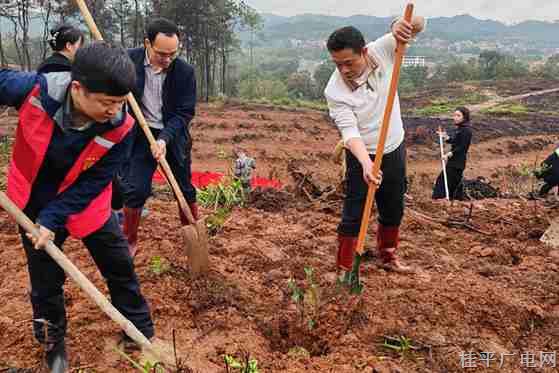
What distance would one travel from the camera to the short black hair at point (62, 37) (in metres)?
3.31

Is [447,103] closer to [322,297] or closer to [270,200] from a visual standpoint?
[270,200]

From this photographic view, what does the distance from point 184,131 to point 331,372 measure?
5.88 feet

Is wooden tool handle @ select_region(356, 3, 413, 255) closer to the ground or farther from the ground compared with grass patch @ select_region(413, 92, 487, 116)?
farther from the ground

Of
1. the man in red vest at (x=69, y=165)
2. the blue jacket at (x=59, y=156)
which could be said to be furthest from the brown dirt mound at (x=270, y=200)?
the blue jacket at (x=59, y=156)

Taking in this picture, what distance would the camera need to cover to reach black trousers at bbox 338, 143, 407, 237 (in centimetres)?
300

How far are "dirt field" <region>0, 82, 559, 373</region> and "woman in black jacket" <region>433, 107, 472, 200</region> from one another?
4.61 ft

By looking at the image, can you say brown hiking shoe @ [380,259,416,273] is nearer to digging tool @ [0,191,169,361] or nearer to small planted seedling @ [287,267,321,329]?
small planted seedling @ [287,267,321,329]

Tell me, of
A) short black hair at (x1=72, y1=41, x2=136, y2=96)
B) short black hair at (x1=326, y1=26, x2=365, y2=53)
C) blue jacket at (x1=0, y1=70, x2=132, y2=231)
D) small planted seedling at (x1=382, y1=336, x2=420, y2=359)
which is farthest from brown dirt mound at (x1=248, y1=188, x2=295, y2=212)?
short black hair at (x1=72, y1=41, x2=136, y2=96)

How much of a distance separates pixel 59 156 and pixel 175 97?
1.37 m

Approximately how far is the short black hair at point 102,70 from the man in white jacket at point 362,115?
1288 mm

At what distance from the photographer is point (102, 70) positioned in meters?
1.63

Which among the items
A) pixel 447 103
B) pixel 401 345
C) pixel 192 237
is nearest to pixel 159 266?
pixel 192 237

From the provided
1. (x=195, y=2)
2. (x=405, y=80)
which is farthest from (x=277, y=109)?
(x=405, y=80)

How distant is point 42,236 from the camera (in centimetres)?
181
